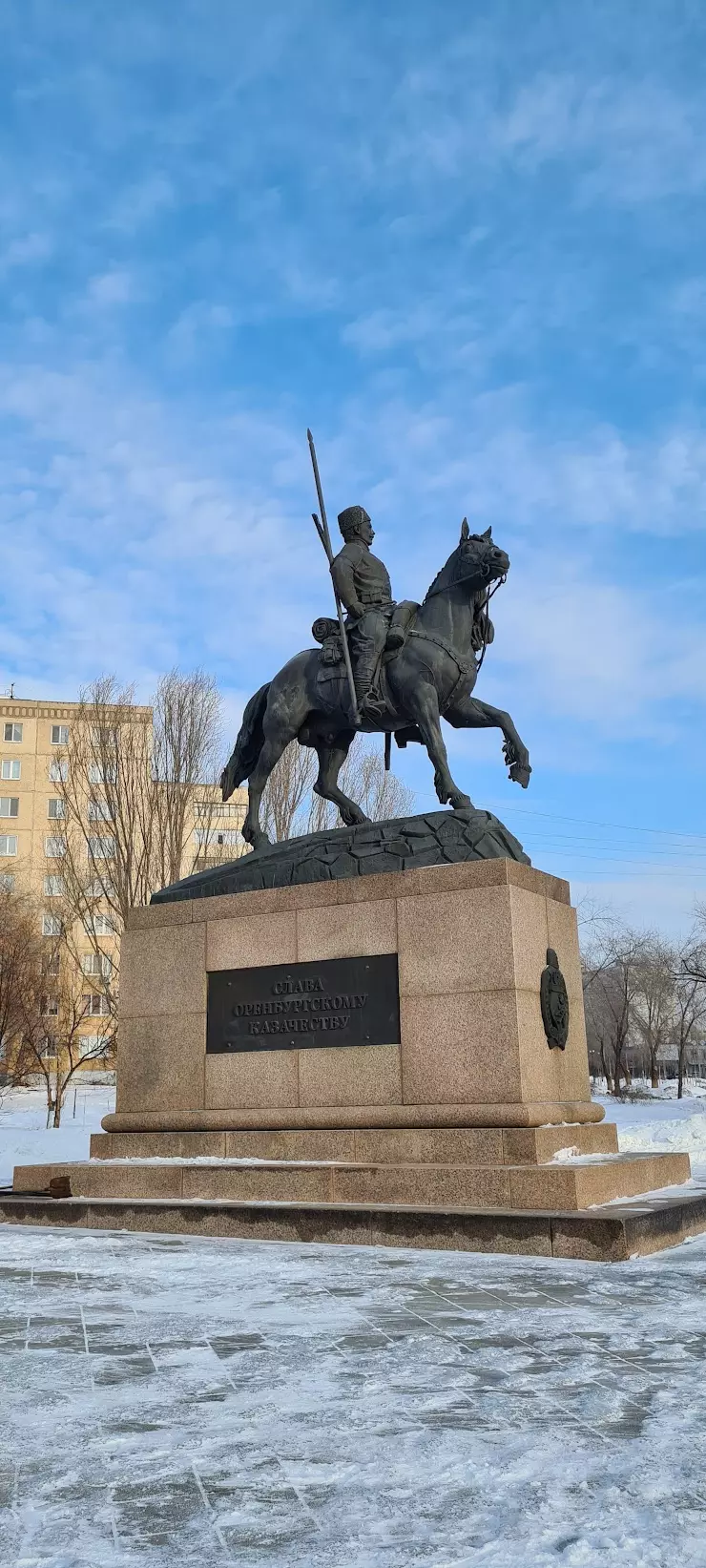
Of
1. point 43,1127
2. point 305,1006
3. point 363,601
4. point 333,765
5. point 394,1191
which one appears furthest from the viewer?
point 43,1127

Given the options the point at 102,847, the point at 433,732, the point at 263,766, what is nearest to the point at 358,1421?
the point at 433,732

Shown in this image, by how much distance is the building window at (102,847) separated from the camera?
3222 centimetres

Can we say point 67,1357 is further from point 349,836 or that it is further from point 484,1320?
point 349,836

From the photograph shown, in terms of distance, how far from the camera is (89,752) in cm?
3366

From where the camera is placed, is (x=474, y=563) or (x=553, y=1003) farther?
(x=474, y=563)

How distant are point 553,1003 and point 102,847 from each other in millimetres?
25328

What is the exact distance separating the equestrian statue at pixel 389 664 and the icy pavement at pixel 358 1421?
499cm

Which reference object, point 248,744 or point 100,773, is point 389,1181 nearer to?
point 248,744

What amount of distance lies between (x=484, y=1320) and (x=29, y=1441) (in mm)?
2120

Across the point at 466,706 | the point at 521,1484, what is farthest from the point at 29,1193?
the point at 521,1484

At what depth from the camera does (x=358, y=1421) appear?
141 inches

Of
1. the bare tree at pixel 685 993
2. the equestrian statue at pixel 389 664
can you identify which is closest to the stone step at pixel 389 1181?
the equestrian statue at pixel 389 664

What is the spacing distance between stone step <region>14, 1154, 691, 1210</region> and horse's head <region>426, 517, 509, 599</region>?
475cm

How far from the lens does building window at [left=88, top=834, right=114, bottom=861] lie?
106ft
